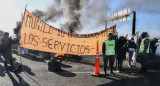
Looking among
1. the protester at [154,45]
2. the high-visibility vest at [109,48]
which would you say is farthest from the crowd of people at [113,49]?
the protester at [154,45]

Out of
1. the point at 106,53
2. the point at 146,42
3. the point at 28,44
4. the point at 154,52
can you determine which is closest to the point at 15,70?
the point at 28,44

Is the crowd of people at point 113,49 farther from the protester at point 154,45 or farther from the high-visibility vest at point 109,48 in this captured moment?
the protester at point 154,45

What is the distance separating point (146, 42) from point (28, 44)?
5750mm

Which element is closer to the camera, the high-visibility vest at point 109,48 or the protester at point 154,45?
the high-visibility vest at point 109,48

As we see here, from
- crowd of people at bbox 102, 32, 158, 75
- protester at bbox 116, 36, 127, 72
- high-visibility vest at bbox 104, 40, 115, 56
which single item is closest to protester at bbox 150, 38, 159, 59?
crowd of people at bbox 102, 32, 158, 75

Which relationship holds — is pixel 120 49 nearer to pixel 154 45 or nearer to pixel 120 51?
pixel 120 51

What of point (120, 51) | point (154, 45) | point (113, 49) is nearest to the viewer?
point (113, 49)

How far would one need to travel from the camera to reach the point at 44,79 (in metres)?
6.39

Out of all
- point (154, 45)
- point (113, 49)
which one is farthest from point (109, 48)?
point (154, 45)

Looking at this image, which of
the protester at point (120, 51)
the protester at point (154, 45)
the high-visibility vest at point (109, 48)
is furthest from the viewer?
the protester at point (154, 45)

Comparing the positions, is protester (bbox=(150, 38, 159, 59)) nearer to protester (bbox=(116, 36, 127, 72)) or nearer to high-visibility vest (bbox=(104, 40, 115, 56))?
protester (bbox=(116, 36, 127, 72))

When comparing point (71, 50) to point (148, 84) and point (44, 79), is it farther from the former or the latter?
point (148, 84)

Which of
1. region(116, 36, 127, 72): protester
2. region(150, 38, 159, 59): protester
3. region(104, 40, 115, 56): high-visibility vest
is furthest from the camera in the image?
region(150, 38, 159, 59): protester

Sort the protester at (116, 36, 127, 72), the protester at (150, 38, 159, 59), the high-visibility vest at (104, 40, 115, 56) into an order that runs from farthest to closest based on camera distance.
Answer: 1. the protester at (150, 38, 159, 59)
2. the protester at (116, 36, 127, 72)
3. the high-visibility vest at (104, 40, 115, 56)
